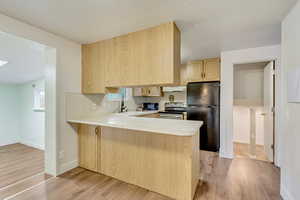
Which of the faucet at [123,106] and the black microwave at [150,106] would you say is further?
the black microwave at [150,106]

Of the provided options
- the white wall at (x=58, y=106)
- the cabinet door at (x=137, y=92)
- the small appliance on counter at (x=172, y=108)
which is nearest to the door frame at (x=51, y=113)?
the white wall at (x=58, y=106)

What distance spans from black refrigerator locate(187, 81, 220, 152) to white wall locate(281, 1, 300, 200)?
139 cm

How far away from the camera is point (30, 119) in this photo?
3.72 metres

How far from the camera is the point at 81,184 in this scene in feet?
6.27

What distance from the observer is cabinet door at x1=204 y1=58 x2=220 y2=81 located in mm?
3155

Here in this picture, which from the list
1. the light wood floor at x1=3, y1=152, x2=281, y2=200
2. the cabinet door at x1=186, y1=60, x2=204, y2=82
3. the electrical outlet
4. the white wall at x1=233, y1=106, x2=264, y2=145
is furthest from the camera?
the white wall at x1=233, y1=106, x2=264, y2=145

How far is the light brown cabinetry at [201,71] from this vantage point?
10.4ft

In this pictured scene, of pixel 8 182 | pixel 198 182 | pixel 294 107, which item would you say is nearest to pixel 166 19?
pixel 294 107

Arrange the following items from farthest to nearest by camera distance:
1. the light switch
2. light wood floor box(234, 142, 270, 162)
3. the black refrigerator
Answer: the black refrigerator → light wood floor box(234, 142, 270, 162) → the light switch

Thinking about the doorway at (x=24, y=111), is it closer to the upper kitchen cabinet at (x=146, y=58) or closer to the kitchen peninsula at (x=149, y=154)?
the kitchen peninsula at (x=149, y=154)

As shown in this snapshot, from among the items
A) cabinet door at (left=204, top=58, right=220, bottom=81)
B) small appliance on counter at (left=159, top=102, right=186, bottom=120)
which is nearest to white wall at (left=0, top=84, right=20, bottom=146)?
small appliance on counter at (left=159, top=102, right=186, bottom=120)

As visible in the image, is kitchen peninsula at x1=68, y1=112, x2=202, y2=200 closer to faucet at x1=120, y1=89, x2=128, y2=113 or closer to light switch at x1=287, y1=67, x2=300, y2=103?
light switch at x1=287, y1=67, x2=300, y2=103

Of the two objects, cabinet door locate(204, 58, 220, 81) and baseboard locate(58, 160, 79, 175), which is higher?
cabinet door locate(204, 58, 220, 81)

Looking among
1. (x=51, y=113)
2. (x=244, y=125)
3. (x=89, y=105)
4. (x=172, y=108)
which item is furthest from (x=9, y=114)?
(x=244, y=125)
